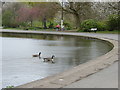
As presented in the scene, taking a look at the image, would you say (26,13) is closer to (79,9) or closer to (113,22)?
(79,9)

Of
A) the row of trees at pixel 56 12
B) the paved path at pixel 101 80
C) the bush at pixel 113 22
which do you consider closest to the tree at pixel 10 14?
the row of trees at pixel 56 12

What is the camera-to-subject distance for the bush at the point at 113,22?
33.5m

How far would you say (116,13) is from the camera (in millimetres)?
33844

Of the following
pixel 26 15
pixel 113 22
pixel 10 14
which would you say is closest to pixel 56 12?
pixel 26 15

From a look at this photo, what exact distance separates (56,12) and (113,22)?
40.6ft

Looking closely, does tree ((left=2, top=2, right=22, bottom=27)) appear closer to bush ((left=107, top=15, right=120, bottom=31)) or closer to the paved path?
bush ((left=107, top=15, right=120, bottom=31))

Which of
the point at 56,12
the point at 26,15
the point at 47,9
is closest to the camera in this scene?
the point at 56,12

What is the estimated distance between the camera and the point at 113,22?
34.1m

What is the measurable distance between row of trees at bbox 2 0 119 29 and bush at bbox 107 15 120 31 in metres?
0.18

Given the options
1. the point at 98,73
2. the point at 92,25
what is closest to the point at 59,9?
the point at 92,25

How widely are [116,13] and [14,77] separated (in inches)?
1071

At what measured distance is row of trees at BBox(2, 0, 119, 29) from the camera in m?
36.3

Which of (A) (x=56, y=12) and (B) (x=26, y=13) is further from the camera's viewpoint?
(B) (x=26, y=13)

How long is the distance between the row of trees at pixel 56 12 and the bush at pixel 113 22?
180 mm
